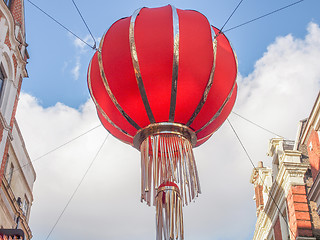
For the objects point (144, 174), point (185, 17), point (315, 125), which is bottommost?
point (144, 174)

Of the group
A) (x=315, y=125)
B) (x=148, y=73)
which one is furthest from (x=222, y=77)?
(x=315, y=125)

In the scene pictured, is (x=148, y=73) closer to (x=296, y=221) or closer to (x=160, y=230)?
(x=160, y=230)

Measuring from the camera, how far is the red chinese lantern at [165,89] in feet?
21.7

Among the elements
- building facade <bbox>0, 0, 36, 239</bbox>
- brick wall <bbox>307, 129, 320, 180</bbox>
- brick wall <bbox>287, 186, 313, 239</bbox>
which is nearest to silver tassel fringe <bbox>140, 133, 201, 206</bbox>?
building facade <bbox>0, 0, 36, 239</bbox>

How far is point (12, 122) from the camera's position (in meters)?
15.3

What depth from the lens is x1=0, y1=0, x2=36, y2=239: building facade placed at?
14570mm

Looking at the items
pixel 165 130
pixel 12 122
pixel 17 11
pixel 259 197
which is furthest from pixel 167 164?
pixel 259 197

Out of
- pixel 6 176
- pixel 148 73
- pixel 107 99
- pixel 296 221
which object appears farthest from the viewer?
pixel 296 221

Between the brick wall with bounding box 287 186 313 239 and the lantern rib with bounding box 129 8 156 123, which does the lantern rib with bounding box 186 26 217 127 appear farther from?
the brick wall with bounding box 287 186 313 239

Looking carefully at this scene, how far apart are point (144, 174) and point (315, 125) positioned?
1090 centimetres

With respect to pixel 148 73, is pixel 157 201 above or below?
below

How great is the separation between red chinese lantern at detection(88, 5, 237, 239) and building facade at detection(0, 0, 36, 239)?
815cm

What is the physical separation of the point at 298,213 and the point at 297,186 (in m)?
1.11

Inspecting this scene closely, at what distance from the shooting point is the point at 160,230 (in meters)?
6.75
